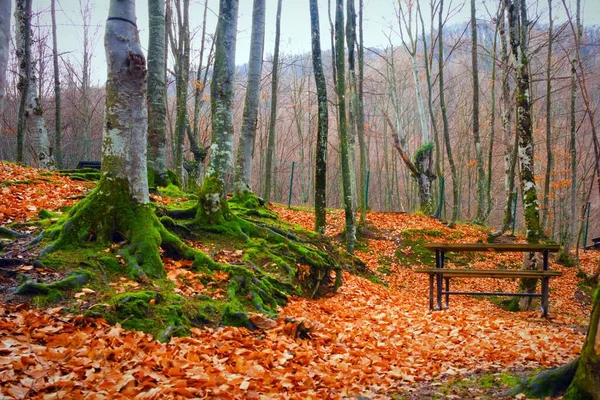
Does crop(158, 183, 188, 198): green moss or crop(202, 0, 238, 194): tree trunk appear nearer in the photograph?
crop(202, 0, 238, 194): tree trunk

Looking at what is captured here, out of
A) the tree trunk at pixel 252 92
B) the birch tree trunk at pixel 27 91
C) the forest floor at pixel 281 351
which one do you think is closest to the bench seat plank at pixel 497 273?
the forest floor at pixel 281 351

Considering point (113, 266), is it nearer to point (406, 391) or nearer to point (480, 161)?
point (406, 391)

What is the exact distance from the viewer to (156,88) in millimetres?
8961

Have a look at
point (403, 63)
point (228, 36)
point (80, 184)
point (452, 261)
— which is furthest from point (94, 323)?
point (403, 63)

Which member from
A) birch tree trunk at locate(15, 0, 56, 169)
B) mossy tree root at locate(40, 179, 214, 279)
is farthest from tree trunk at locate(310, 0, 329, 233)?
birch tree trunk at locate(15, 0, 56, 169)

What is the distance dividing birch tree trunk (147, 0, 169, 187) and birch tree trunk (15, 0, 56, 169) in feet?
19.8

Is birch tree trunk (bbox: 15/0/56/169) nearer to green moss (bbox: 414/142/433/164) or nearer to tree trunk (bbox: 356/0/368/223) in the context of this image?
tree trunk (bbox: 356/0/368/223)

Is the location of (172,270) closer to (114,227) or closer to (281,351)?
(114,227)

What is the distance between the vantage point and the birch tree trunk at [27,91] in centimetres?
1274

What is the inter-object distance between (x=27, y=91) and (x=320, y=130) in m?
9.22

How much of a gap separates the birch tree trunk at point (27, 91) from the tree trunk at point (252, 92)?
668 cm

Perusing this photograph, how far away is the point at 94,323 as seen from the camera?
3.65 metres

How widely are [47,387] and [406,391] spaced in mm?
2701

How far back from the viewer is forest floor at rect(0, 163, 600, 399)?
9.32 ft
